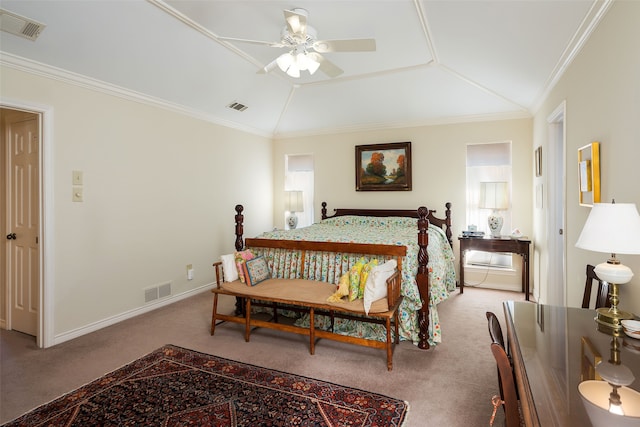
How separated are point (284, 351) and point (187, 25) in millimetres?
3066

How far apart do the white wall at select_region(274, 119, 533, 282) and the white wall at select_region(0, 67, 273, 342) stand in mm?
1489

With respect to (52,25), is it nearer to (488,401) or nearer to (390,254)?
(390,254)

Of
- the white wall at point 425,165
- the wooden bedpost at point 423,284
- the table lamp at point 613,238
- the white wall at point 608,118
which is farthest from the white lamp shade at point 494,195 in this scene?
the table lamp at point 613,238

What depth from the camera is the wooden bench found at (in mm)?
2639

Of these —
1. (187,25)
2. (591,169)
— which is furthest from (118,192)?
(591,169)

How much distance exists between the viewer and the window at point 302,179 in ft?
20.1

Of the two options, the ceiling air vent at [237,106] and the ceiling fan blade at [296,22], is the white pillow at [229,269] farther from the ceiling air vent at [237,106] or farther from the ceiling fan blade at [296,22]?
the ceiling air vent at [237,106]

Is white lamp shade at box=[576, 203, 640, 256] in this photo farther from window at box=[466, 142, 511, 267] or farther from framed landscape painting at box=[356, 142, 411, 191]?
framed landscape painting at box=[356, 142, 411, 191]

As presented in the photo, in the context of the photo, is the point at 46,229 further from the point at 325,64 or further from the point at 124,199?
the point at 325,64

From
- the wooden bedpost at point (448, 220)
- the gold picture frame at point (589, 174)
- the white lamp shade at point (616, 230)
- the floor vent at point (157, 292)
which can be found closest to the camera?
the white lamp shade at point (616, 230)

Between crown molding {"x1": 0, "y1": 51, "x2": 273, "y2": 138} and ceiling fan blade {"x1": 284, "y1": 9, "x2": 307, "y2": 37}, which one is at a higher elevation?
ceiling fan blade {"x1": 284, "y1": 9, "x2": 307, "y2": 37}

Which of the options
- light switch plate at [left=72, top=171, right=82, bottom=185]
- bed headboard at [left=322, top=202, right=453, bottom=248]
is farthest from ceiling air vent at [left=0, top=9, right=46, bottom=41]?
bed headboard at [left=322, top=202, right=453, bottom=248]

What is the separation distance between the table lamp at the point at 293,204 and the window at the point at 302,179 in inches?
7.1

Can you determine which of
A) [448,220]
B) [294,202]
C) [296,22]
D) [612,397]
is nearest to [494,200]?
[448,220]
